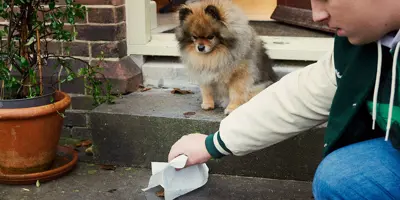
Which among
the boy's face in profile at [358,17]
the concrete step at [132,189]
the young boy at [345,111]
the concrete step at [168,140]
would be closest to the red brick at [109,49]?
→ the concrete step at [168,140]

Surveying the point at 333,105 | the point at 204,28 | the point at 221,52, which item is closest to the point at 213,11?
the point at 204,28

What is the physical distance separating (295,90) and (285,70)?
168 cm

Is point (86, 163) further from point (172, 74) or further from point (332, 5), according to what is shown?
point (332, 5)

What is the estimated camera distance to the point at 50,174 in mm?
2955

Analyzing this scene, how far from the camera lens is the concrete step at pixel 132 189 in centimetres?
278

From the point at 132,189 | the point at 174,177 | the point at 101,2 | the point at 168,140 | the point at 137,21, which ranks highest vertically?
the point at 101,2

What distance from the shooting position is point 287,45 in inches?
140

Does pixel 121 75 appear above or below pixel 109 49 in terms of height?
below

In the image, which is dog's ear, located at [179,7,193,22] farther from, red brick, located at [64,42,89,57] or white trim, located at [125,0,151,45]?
red brick, located at [64,42,89,57]

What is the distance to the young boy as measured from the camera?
1.49 meters

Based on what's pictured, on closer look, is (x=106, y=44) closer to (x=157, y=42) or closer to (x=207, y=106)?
(x=157, y=42)

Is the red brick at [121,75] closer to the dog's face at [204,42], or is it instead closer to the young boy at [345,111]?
the dog's face at [204,42]

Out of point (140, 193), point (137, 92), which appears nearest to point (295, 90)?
point (140, 193)

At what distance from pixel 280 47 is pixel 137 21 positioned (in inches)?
34.6
